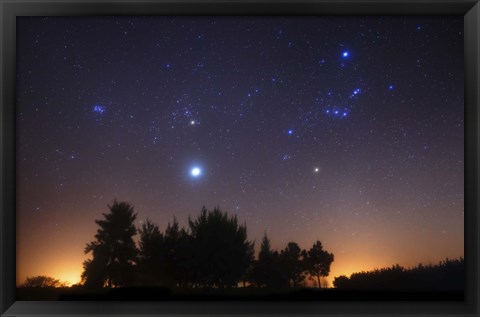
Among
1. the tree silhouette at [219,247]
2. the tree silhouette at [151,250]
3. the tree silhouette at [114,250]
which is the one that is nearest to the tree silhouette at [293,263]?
the tree silhouette at [219,247]

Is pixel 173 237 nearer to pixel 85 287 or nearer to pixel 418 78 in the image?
pixel 85 287

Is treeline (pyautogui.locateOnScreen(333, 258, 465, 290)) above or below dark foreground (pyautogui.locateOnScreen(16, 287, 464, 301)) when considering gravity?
above

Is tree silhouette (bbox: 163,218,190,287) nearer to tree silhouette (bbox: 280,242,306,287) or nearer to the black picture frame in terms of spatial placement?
the black picture frame

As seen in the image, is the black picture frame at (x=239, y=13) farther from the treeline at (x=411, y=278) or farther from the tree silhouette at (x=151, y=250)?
the tree silhouette at (x=151, y=250)

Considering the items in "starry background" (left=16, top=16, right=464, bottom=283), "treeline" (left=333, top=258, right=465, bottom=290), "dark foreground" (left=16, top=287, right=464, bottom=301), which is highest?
"starry background" (left=16, top=16, right=464, bottom=283)

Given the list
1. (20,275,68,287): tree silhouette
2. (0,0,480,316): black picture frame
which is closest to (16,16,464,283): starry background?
(20,275,68,287): tree silhouette

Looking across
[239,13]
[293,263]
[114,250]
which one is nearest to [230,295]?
[293,263]

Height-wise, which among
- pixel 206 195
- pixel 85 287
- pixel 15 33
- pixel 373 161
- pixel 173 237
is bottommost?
pixel 85 287

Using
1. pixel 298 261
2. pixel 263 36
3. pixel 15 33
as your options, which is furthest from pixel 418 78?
pixel 15 33

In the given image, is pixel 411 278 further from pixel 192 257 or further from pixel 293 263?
pixel 192 257
